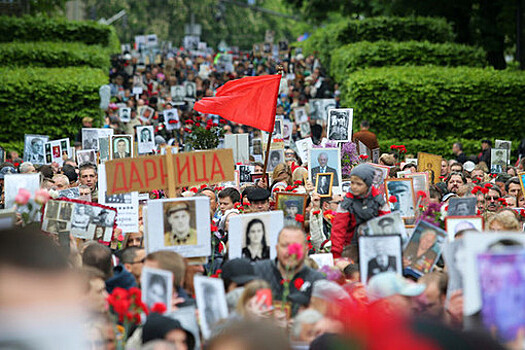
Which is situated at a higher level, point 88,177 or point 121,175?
point 121,175

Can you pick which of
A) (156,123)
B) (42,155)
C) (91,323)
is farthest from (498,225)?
(156,123)

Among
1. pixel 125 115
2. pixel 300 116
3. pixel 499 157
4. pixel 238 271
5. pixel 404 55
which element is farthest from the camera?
pixel 404 55

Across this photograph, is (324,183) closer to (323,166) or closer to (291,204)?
(323,166)

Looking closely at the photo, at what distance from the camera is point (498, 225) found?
7090 millimetres

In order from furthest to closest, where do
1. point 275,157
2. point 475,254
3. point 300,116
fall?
point 300,116 < point 275,157 < point 475,254

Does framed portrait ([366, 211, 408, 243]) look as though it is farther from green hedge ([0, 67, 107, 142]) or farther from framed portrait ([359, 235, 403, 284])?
green hedge ([0, 67, 107, 142])

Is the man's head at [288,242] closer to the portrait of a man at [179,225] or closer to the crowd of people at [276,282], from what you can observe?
the crowd of people at [276,282]

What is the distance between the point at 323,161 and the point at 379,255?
5490mm

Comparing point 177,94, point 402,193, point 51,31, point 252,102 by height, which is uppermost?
point 51,31

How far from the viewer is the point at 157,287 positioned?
5336 millimetres

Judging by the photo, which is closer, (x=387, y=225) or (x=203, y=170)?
(x=387, y=225)

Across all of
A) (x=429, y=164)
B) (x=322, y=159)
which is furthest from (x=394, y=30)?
(x=322, y=159)

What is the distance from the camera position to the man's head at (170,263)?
581 cm

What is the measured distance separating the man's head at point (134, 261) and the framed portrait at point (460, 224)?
2.46 metres
